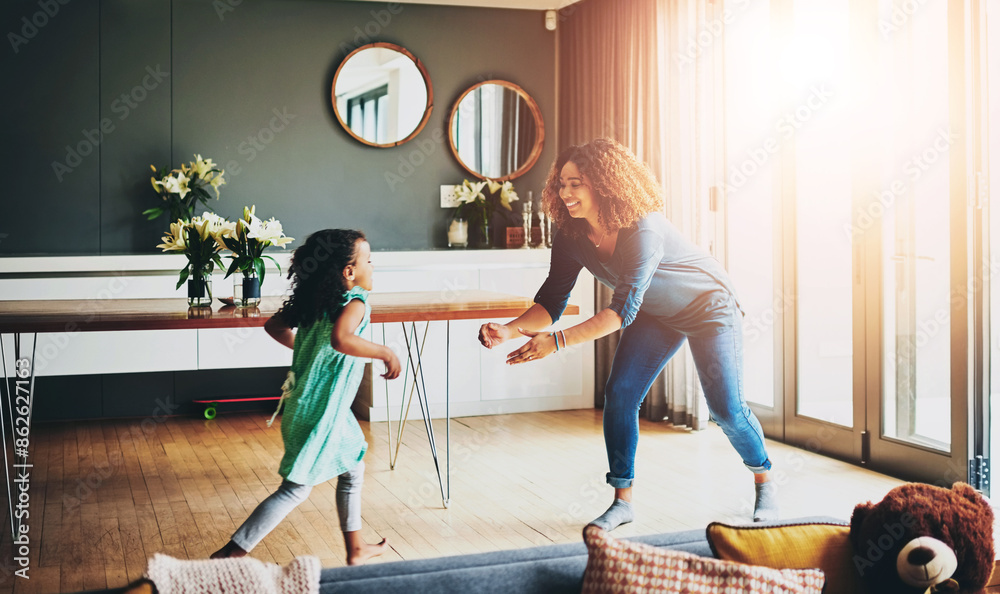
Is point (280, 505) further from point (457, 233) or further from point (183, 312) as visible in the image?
point (457, 233)

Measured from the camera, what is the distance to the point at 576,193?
2.63 m

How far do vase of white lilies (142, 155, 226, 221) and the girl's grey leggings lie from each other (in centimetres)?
267

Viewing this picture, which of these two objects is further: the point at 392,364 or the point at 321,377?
the point at 321,377

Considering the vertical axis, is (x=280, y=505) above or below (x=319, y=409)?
below

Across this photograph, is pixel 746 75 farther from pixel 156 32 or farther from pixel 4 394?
pixel 4 394

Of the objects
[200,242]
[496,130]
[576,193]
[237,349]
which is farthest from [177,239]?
[496,130]

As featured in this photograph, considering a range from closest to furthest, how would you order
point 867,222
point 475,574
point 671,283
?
point 475,574 → point 671,283 → point 867,222

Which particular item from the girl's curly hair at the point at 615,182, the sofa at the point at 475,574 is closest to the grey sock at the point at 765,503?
the girl's curly hair at the point at 615,182

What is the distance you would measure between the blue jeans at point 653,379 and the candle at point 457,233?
8.03 ft

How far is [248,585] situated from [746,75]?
3.72 metres

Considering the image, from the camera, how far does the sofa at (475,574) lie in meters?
1.30

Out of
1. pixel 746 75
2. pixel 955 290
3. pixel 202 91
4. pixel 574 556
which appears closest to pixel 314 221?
pixel 202 91

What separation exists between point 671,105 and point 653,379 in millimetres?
2073

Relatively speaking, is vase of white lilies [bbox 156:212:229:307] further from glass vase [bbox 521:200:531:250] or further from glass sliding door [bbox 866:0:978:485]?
glass sliding door [bbox 866:0:978:485]
